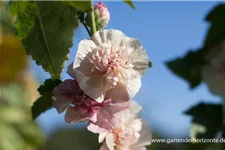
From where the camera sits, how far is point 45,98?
567mm

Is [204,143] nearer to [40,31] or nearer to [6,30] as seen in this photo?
[40,31]

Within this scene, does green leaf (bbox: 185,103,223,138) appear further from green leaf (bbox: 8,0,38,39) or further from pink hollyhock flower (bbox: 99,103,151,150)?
green leaf (bbox: 8,0,38,39)

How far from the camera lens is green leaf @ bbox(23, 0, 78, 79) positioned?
0.46m

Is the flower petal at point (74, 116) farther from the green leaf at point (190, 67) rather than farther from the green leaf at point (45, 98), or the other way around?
the green leaf at point (190, 67)

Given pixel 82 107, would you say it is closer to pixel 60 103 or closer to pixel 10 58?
pixel 60 103

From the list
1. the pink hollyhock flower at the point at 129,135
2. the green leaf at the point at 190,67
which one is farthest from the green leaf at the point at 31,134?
the pink hollyhock flower at the point at 129,135

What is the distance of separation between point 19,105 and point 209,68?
192cm

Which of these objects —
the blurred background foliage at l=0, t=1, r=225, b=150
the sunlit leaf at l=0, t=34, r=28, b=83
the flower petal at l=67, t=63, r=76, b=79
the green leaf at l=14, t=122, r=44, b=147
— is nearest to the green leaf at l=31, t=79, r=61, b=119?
the flower petal at l=67, t=63, r=76, b=79

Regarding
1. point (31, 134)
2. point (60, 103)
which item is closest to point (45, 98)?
point (60, 103)

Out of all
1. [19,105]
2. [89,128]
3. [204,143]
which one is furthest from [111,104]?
[19,105]

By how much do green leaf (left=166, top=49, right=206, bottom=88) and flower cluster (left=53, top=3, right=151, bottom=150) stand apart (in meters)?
0.43

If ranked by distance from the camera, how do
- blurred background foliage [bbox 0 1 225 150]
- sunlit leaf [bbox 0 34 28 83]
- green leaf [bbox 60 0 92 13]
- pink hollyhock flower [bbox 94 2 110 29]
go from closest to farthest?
1. green leaf [bbox 60 0 92 13]
2. pink hollyhock flower [bbox 94 2 110 29]
3. blurred background foliage [bbox 0 1 225 150]
4. sunlit leaf [bbox 0 34 28 83]

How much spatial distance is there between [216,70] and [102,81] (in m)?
0.45

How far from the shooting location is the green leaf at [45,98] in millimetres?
530
